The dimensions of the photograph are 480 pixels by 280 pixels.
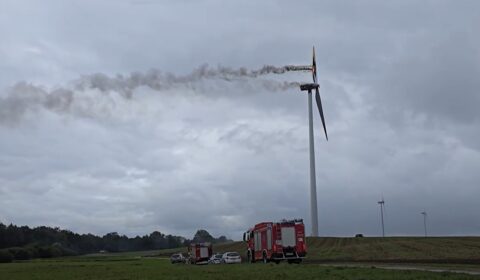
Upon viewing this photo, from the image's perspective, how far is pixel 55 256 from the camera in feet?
587

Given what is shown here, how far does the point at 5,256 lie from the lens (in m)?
147

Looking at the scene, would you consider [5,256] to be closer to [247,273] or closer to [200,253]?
[200,253]

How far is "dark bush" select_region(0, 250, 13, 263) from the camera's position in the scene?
144400mm

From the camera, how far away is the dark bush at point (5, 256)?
474ft

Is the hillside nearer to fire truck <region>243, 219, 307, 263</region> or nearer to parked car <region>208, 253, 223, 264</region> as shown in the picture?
fire truck <region>243, 219, 307, 263</region>

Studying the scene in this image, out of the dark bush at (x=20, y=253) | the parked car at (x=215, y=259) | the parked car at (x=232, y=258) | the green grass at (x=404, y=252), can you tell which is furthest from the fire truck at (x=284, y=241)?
the dark bush at (x=20, y=253)

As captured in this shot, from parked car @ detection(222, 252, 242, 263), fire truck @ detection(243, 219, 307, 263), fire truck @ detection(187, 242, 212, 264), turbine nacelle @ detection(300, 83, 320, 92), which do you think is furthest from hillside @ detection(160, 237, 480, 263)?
turbine nacelle @ detection(300, 83, 320, 92)

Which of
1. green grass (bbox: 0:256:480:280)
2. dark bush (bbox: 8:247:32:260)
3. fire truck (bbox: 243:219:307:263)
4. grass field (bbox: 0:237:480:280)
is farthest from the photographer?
dark bush (bbox: 8:247:32:260)

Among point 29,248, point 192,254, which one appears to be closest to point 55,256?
point 29,248

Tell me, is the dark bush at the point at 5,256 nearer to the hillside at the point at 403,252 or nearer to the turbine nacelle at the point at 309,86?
the hillside at the point at 403,252

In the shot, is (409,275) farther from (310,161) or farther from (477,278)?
(310,161)

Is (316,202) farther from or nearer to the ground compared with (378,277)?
farther from the ground

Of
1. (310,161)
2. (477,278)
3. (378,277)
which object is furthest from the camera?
(310,161)

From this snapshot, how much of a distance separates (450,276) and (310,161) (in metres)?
84.7
